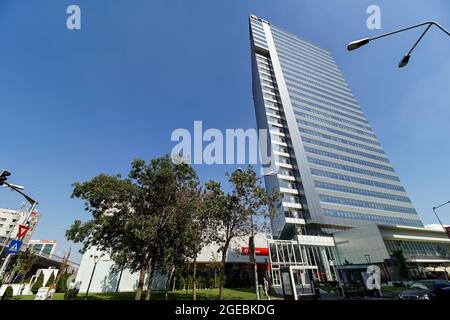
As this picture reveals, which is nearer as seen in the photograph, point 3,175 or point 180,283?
point 3,175

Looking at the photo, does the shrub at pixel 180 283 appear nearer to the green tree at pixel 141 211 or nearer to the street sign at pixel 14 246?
the green tree at pixel 141 211

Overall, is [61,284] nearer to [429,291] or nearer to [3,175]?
[3,175]

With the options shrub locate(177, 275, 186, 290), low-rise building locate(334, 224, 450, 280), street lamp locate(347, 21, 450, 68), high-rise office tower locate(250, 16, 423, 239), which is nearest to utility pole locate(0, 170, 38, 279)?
street lamp locate(347, 21, 450, 68)

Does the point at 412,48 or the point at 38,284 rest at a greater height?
the point at 412,48

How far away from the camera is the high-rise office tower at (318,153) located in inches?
2003

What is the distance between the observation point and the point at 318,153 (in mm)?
59188

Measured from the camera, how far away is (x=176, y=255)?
18359 mm

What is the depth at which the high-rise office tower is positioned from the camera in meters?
50.9

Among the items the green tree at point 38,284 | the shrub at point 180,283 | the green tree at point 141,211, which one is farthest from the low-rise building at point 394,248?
the green tree at point 38,284

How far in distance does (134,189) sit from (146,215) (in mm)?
2450

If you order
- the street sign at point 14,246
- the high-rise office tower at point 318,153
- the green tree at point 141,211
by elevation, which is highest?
the high-rise office tower at point 318,153

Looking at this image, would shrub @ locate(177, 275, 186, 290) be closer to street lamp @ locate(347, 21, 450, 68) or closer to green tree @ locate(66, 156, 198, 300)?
green tree @ locate(66, 156, 198, 300)

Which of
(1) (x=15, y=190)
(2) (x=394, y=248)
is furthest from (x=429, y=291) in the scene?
(2) (x=394, y=248)
